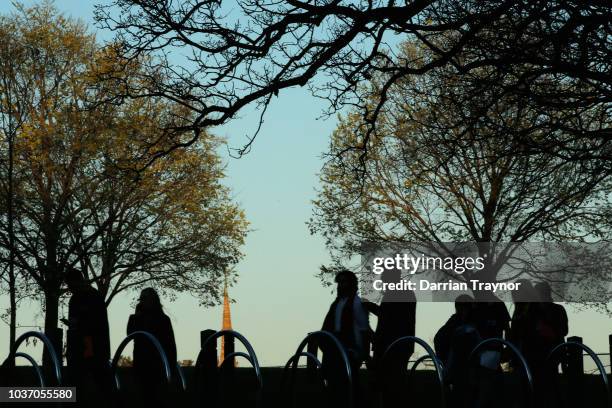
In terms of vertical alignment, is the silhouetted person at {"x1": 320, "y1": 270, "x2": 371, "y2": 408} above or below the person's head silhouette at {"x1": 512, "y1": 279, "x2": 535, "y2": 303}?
below

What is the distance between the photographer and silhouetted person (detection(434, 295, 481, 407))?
1155cm

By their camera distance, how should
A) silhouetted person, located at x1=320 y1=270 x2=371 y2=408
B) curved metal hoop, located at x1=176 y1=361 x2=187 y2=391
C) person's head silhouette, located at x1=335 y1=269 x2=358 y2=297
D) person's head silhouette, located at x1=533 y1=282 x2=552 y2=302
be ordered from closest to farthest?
curved metal hoop, located at x1=176 y1=361 x2=187 y2=391
silhouetted person, located at x1=320 y1=270 x2=371 y2=408
person's head silhouette, located at x1=335 y1=269 x2=358 y2=297
person's head silhouette, located at x1=533 y1=282 x2=552 y2=302

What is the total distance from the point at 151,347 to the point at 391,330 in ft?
9.58

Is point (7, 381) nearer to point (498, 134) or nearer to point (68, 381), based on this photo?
point (68, 381)

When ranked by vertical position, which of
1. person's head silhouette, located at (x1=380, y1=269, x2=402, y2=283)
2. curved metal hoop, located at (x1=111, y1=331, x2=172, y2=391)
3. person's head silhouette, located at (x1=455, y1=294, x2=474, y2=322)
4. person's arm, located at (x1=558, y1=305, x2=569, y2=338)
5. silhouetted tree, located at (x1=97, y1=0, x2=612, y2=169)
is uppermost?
silhouetted tree, located at (x1=97, y1=0, x2=612, y2=169)

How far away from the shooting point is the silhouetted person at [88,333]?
42.2ft

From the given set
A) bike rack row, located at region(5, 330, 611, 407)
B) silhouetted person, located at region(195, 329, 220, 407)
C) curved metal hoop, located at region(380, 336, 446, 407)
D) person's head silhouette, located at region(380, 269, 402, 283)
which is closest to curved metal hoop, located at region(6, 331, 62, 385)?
bike rack row, located at region(5, 330, 611, 407)

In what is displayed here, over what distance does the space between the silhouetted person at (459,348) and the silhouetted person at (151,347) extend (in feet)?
10.3

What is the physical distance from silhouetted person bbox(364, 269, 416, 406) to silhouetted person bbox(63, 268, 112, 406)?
3168mm

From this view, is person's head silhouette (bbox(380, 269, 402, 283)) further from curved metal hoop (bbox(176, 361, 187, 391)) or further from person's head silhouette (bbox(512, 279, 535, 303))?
curved metal hoop (bbox(176, 361, 187, 391))

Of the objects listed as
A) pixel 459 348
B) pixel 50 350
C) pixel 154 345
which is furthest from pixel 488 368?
pixel 50 350

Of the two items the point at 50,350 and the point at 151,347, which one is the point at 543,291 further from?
the point at 50,350

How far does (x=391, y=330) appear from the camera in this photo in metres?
13.5

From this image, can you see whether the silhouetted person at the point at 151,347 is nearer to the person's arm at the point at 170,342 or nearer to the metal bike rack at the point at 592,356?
the person's arm at the point at 170,342
